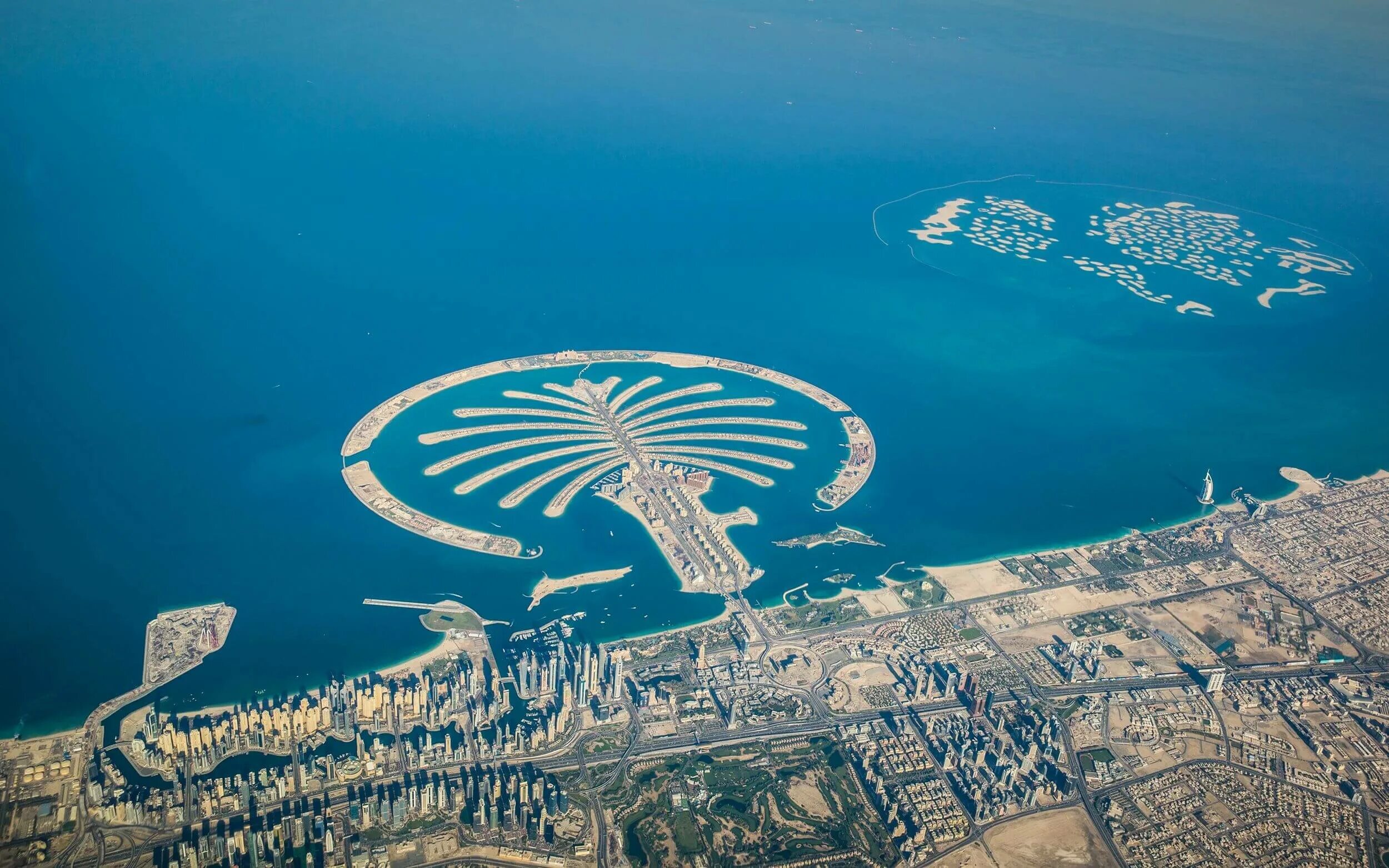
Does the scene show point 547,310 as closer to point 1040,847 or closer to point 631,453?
point 631,453

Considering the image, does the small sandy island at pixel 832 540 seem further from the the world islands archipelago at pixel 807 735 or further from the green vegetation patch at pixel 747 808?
the green vegetation patch at pixel 747 808

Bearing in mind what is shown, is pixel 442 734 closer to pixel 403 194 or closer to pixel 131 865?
pixel 131 865

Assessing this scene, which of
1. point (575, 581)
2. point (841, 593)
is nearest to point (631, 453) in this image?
point (575, 581)

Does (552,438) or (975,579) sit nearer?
(975,579)

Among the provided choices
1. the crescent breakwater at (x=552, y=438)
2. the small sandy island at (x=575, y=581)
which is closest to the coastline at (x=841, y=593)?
the small sandy island at (x=575, y=581)

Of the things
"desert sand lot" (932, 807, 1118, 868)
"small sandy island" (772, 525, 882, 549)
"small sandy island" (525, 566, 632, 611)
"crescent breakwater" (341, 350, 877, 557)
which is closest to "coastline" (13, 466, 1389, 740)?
"small sandy island" (772, 525, 882, 549)

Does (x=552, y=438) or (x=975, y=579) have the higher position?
(x=552, y=438)
